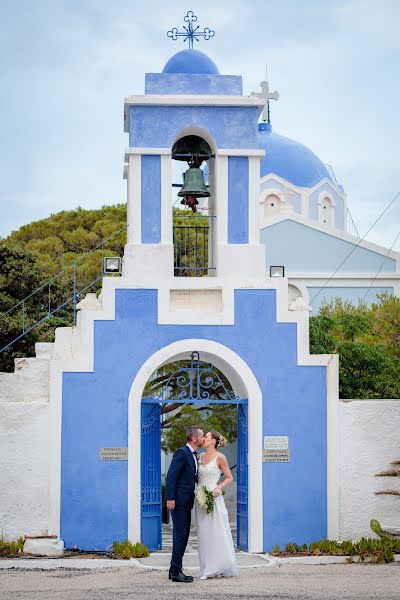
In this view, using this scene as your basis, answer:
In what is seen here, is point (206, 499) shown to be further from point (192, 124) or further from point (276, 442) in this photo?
point (192, 124)

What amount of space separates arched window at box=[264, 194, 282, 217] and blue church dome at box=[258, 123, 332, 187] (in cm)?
91

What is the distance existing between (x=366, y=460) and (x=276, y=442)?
47.6 inches

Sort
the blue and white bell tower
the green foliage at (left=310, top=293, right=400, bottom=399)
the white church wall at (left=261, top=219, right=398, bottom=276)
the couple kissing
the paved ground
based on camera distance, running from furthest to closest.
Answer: the white church wall at (left=261, top=219, right=398, bottom=276)
the green foliage at (left=310, top=293, right=400, bottom=399)
the blue and white bell tower
the couple kissing
the paved ground

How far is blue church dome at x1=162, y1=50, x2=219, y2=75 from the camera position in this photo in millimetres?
15570

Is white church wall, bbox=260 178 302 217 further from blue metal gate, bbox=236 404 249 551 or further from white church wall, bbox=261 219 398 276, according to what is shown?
blue metal gate, bbox=236 404 249 551

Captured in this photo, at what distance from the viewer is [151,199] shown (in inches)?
595

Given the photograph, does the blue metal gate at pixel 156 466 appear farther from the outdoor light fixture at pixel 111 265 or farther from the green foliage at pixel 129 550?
the outdoor light fixture at pixel 111 265

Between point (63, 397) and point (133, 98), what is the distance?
411 centimetres

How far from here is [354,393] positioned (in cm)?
1952

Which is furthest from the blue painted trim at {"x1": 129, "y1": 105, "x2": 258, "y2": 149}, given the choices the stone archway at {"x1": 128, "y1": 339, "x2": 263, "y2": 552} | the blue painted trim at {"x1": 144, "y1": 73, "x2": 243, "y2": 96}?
the stone archway at {"x1": 128, "y1": 339, "x2": 263, "y2": 552}

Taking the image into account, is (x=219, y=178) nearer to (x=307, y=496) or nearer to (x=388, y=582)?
(x=307, y=496)

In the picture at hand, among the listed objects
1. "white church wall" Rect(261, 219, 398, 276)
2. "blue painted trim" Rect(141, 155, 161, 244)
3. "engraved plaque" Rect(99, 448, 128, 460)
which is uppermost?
"white church wall" Rect(261, 219, 398, 276)

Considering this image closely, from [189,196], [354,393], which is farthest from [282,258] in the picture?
[189,196]

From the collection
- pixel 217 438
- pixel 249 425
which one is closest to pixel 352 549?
pixel 249 425
